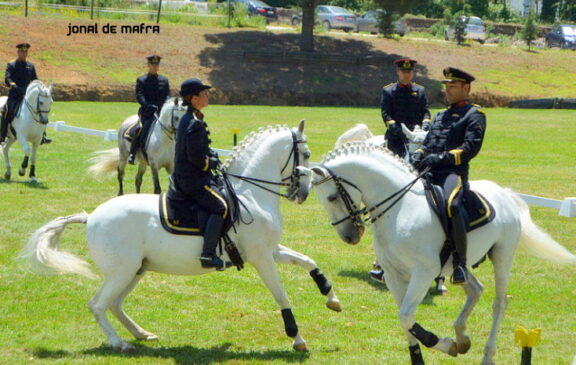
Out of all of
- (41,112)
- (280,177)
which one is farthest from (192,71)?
(280,177)

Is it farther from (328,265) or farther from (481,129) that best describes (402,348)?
(328,265)

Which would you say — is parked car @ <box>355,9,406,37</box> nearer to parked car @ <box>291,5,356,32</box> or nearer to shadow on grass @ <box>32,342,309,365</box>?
parked car @ <box>291,5,356,32</box>

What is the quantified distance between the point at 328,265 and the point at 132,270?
15.7 ft

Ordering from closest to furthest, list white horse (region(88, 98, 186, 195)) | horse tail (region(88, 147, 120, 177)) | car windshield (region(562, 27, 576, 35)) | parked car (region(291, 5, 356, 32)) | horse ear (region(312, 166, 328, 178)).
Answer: horse ear (region(312, 166, 328, 178)) < white horse (region(88, 98, 186, 195)) < horse tail (region(88, 147, 120, 177)) < parked car (region(291, 5, 356, 32)) < car windshield (region(562, 27, 576, 35))

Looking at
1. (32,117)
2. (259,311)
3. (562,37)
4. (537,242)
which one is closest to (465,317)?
(537,242)

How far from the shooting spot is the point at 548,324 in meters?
9.76

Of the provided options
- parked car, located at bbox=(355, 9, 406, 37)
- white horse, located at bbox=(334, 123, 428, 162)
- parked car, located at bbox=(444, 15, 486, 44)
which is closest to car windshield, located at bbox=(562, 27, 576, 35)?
parked car, located at bbox=(444, 15, 486, 44)

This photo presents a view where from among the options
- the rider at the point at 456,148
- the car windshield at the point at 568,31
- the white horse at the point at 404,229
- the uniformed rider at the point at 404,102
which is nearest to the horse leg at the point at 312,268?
the white horse at the point at 404,229

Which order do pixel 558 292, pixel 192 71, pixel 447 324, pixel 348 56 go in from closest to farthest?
1. pixel 447 324
2. pixel 558 292
3. pixel 192 71
4. pixel 348 56

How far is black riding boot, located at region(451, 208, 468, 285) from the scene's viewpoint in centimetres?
799

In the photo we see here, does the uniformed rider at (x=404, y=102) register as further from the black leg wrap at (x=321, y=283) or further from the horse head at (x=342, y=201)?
the horse head at (x=342, y=201)

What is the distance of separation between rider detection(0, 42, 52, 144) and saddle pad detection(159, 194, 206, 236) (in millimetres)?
12788

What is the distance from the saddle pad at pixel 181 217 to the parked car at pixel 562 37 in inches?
2410

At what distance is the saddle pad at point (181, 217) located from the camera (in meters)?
8.46
